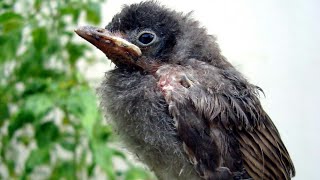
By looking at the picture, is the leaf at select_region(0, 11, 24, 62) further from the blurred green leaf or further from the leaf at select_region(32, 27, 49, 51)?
the blurred green leaf

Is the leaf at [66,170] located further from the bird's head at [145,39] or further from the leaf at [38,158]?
the bird's head at [145,39]

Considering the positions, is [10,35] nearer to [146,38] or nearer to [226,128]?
[146,38]

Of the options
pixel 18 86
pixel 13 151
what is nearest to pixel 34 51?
pixel 18 86

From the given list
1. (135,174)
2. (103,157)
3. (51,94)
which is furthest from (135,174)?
(51,94)

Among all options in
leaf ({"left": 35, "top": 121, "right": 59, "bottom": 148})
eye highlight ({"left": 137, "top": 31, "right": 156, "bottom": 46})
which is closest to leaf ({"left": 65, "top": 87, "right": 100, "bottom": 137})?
leaf ({"left": 35, "top": 121, "right": 59, "bottom": 148})

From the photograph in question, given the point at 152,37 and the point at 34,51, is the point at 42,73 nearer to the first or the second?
the point at 34,51
